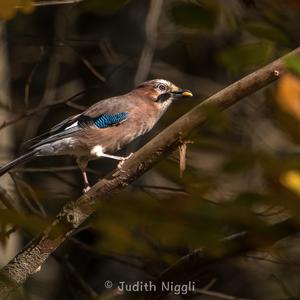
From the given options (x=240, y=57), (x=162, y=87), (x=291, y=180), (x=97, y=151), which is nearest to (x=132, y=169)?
(x=240, y=57)

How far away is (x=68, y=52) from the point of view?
755 centimetres

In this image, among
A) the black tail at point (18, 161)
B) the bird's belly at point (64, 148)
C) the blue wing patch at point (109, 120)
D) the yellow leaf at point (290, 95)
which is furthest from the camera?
the blue wing patch at point (109, 120)

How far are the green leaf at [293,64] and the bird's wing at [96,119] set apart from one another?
13.6ft

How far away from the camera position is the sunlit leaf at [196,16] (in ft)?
6.26

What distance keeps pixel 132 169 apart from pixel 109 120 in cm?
296

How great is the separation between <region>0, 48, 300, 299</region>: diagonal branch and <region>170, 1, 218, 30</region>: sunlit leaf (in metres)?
0.20

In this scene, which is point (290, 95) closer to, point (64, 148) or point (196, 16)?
point (196, 16)

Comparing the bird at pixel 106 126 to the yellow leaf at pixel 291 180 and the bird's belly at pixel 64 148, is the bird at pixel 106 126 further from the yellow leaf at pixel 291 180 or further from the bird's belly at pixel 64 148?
the yellow leaf at pixel 291 180

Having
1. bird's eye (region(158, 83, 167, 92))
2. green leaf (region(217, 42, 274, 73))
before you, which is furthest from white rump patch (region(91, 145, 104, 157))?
green leaf (region(217, 42, 274, 73))

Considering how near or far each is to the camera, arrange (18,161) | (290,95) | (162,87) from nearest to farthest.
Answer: (290,95) → (18,161) → (162,87)

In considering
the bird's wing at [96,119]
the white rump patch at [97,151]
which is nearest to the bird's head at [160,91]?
the bird's wing at [96,119]

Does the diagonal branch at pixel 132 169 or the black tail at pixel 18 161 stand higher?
the diagonal branch at pixel 132 169

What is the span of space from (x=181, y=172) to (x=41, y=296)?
435cm

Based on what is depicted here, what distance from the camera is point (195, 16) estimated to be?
193 cm
